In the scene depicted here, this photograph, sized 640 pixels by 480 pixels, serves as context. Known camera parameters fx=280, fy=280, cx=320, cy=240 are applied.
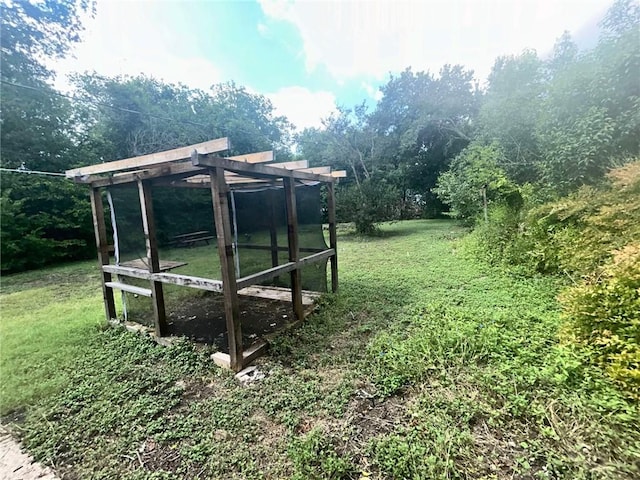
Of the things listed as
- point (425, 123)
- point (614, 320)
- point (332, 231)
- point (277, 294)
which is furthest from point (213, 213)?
point (425, 123)

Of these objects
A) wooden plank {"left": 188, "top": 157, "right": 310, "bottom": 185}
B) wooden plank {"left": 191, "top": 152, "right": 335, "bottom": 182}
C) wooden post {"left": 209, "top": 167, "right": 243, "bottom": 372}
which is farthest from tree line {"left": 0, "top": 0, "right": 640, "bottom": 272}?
wooden post {"left": 209, "top": 167, "right": 243, "bottom": 372}

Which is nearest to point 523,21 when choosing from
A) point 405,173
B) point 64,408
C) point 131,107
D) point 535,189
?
point 535,189

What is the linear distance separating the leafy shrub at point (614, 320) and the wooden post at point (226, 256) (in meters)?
2.57

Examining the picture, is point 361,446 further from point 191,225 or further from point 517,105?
point 517,105

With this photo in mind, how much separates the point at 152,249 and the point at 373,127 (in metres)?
14.3

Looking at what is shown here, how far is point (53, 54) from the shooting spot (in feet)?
26.2

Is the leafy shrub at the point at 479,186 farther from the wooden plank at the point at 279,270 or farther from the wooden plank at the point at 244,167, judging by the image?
the wooden plank at the point at 244,167

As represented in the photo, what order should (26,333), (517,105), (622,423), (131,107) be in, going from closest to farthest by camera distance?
(622,423) < (26,333) < (517,105) < (131,107)

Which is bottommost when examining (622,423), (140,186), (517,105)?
(622,423)

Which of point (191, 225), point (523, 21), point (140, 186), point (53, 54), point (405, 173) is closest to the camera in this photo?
point (140, 186)

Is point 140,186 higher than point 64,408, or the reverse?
point 140,186

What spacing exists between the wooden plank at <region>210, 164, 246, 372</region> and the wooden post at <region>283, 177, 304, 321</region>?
92 cm

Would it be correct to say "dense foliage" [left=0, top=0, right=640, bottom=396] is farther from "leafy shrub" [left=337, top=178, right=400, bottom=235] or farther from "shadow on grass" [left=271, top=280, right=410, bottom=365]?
"shadow on grass" [left=271, top=280, right=410, bottom=365]

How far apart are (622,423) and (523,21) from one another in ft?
29.7
